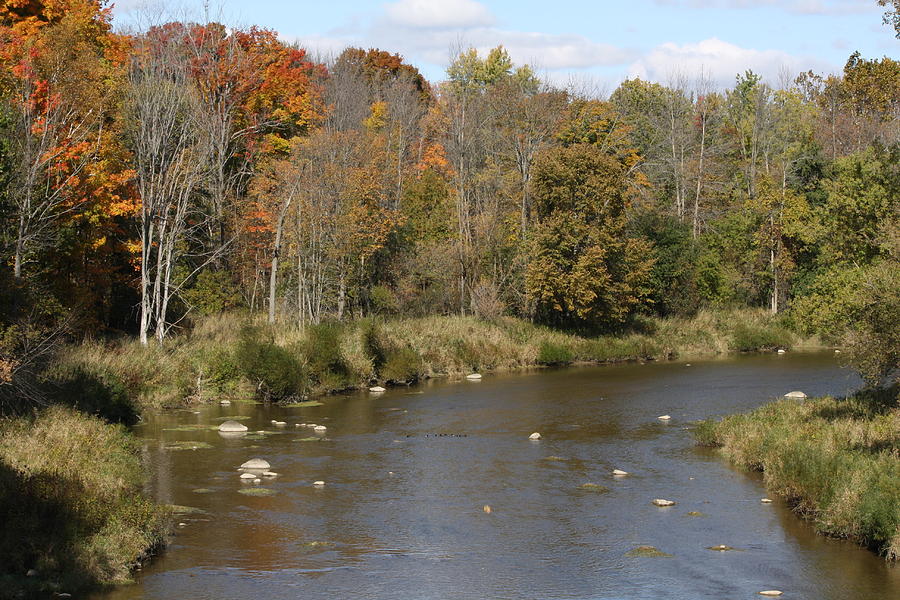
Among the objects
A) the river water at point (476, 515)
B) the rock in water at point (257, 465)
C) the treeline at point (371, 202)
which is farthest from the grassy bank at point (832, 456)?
the rock in water at point (257, 465)

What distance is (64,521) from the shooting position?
46.7 ft

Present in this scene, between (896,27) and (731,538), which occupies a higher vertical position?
(896,27)

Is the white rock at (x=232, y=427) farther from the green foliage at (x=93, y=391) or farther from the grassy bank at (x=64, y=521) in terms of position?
the grassy bank at (x=64, y=521)

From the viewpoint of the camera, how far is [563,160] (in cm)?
4750

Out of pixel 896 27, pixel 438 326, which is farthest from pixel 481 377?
pixel 896 27

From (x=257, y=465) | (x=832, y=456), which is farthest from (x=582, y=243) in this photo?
(x=832, y=456)

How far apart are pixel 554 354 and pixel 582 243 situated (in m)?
6.27

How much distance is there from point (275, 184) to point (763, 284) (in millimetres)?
29547

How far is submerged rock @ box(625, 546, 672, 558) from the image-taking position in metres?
15.7

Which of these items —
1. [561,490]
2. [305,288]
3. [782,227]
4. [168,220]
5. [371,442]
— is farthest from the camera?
[782,227]

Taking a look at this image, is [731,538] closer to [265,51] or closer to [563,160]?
[563,160]

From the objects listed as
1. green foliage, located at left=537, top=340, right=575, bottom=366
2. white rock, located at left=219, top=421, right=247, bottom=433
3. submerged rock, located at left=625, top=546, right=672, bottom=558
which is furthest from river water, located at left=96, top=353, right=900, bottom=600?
green foliage, located at left=537, top=340, right=575, bottom=366

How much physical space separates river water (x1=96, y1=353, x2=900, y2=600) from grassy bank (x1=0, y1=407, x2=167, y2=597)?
0.51 m

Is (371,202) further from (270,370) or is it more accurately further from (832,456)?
(832,456)
